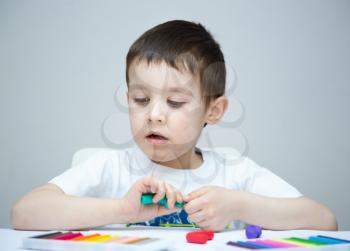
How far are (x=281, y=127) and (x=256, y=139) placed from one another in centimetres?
9

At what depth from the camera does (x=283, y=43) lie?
157cm

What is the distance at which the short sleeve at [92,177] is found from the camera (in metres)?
0.91

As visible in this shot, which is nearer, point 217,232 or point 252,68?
point 217,232

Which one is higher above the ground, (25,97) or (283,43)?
(283,43)

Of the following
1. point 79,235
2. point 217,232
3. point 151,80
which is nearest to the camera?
point 79,235

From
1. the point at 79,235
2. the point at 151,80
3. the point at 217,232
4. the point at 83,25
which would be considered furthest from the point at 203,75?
the point at 83,25

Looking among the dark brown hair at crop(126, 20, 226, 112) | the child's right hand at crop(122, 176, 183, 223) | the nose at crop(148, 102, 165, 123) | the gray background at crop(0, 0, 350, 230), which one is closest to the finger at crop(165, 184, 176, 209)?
the child's right hand at crop(122, 176, 183, 223)

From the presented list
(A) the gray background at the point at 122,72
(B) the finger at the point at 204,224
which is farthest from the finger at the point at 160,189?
(A) the gray background at the point at 122,72

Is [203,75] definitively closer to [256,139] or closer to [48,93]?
[256,139]

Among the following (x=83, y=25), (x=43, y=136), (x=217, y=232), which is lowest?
(x=217, y=232)

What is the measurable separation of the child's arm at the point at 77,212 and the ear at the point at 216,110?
0.36 meters

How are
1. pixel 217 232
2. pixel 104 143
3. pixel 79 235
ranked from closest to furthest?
pixel 79 235, pixel 217 232, pixel 104 143

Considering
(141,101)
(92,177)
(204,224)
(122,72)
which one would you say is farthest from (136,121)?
(122,72)

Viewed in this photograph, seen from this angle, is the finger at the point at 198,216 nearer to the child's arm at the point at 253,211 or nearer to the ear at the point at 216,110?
the child's arm at the point at 253,211
